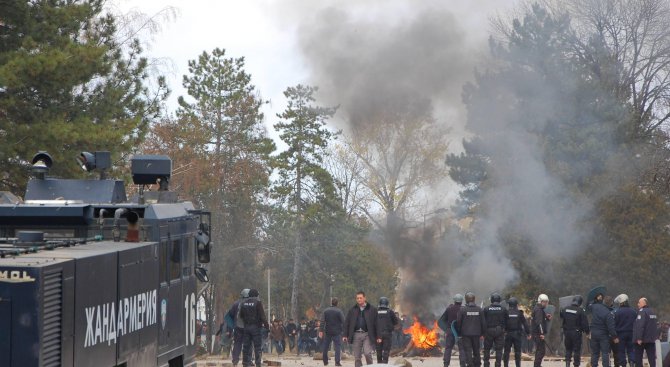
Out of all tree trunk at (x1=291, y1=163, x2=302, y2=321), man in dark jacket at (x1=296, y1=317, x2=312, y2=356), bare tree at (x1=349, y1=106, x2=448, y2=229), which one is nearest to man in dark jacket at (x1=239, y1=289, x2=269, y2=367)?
man in dark jacket at (x1=296, y1=317, x2=312, y2=356)

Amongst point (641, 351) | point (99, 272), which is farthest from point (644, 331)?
point (99, 272)

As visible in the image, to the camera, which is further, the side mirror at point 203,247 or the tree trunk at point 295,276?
the tree trunk at point 295,276

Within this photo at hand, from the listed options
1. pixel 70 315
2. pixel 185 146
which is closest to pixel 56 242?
pixel 70 315

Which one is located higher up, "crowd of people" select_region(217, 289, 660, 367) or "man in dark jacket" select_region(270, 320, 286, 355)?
"crowd of people" select_region(217, 289, 660, 367)

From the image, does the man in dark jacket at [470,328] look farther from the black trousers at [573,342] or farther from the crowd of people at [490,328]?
the black trousers at [573,342]

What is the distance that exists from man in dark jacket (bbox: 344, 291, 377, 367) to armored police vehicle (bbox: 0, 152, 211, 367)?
373 inches

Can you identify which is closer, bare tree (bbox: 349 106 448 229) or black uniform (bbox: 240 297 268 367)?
black uniform (bbox: 240 297 268 367)

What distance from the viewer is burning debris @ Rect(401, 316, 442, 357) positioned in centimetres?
3806

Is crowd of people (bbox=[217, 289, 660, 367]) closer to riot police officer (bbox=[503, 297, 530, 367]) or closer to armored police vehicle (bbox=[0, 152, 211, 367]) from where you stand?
riot police officer (bbox=[503, 297, 530, 367])

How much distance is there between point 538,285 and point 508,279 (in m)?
1.60

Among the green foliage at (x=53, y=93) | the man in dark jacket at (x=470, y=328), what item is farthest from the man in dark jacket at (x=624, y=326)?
the green foliage at (x=53, y=93)

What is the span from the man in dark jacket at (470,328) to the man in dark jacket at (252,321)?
415 centimetres

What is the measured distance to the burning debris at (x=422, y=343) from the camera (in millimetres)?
38062

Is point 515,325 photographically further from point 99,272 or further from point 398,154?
point 398,154
